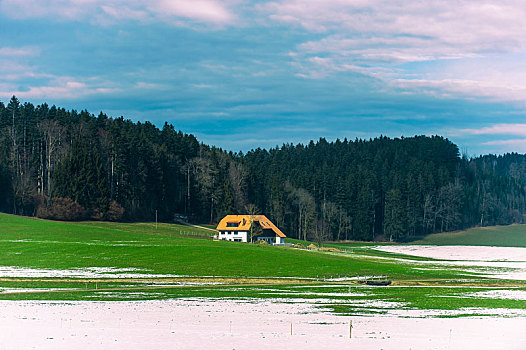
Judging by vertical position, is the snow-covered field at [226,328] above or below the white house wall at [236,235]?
above

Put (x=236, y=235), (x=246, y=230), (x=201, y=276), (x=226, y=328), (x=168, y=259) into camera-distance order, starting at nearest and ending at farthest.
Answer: (x=226, y=328) < (x=201, y=276) < (x=168, y=259) < (x=236, y=235) < (x=246, y=230)

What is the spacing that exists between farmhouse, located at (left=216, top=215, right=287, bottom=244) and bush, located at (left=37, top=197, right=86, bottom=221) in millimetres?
31737

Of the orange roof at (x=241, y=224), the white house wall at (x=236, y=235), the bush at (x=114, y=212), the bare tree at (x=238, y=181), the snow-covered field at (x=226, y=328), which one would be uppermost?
the bare tree at (x=238, y=181)

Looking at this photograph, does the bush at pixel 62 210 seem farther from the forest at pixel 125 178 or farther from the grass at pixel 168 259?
the grass at pixel 168 259

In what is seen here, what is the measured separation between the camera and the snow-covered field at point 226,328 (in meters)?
27.9

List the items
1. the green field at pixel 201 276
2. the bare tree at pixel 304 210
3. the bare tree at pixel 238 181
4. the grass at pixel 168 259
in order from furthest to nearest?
the bare tree at pixel 304 210
the bare tree at pixel 238 181
the grass at pixel 168 259
the green field at pixel 201 276

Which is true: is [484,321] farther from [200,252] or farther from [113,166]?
[113,166]

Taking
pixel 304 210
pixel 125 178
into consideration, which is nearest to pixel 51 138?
pixel 125 178

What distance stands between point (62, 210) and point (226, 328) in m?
102

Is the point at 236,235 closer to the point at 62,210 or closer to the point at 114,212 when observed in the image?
the point at 114,212

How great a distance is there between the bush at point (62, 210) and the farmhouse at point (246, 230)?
31737mm

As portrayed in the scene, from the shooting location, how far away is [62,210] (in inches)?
4968

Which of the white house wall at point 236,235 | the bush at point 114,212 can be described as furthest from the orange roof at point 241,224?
the bush at point 114,212

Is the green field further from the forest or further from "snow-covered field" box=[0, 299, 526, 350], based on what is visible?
the forest
